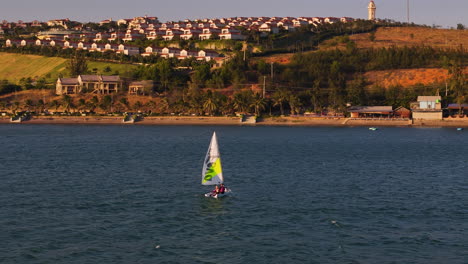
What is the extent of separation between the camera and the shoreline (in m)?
169

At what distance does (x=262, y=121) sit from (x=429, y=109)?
48432mm

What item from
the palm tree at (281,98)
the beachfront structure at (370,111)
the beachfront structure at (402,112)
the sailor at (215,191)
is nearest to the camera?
the sailor at (215,191)

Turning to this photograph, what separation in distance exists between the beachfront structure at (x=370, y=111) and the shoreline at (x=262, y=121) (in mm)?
4531

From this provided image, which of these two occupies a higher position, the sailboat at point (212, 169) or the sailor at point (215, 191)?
the sailboat at point (212, 169)

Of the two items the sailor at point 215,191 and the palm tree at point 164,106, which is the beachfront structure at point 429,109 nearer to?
the palm tree at point 164,106

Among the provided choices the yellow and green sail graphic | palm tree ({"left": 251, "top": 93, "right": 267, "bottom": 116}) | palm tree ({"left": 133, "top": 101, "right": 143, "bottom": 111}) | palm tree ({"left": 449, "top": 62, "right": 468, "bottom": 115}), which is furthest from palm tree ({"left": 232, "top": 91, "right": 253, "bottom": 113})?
the yellow and green sail graphic

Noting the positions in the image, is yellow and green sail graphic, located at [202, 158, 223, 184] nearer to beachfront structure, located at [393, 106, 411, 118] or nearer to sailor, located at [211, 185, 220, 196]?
sailor, located at [211, 185, 220, 196]

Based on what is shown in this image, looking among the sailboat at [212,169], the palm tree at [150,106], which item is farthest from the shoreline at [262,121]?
the sailboat at [212,169]

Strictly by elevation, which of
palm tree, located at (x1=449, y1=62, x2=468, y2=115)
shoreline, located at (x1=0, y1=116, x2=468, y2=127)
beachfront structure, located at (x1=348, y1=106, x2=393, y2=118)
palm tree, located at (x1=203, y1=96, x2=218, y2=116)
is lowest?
shoreline, located at (x1=0, y1=116, x2=468, y2=127)

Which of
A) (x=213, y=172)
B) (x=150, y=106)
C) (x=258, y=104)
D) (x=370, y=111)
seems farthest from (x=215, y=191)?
(x=150, y=106)

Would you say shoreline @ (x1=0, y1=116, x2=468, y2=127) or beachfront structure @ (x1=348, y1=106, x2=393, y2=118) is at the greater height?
beachfront structure @ (x1=348, y1=106, x2=393, y2=118)

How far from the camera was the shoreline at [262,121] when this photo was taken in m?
169

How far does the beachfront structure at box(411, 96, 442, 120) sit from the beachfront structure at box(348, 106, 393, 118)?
7.82 meters

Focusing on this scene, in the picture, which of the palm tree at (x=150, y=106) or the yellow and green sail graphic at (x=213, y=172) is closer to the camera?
the yellow and green sail graphic at (x=213, y=172)
